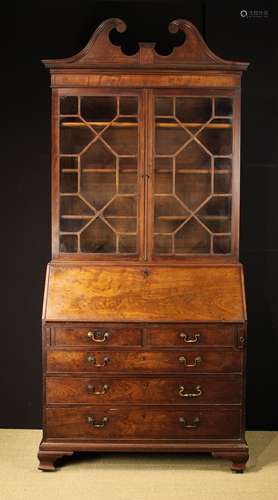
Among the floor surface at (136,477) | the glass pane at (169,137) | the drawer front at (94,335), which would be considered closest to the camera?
the floor surface at (136,477)

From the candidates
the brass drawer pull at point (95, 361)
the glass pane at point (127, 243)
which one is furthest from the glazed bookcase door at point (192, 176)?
the brass drawer pull at point (95, 361)

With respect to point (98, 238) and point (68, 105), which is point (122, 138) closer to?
point (68, 105)

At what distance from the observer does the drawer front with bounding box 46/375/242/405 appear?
3.93 metres

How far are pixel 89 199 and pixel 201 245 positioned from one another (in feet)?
2.20

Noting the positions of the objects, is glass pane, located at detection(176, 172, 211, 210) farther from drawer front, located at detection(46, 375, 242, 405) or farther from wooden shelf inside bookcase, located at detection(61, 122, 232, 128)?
drawer front, located at detection(46, 375, 242, 405)

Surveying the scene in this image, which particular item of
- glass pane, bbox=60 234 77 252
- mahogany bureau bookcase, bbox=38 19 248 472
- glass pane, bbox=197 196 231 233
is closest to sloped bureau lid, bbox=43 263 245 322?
mahogany bureau bookcase, bbox=38 19 248 472

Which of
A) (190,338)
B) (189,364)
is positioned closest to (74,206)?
(190,338)

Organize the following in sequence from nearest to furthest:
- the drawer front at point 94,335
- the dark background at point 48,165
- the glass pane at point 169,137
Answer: the drawer front at point 94,335 → the glass pane at point 169,137 → the dark background at point 48,165

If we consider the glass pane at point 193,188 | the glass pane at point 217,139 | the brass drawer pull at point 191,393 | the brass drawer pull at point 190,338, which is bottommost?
the brass drawer pull at point 191,393

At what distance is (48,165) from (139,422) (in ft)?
5.52

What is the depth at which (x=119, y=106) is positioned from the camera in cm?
401

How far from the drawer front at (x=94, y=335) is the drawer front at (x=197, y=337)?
101 millimetres

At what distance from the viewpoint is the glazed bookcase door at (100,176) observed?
4.02 metres

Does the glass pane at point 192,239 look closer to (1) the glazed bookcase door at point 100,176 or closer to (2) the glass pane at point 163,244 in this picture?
(2) the glass pane at point 163,244
